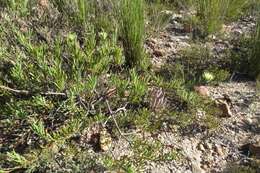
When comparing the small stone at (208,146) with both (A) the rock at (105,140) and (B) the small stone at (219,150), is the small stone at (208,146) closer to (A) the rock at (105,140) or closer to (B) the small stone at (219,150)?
(B) the small stone at (219,150)

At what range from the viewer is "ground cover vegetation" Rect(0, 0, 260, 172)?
2.25 metres

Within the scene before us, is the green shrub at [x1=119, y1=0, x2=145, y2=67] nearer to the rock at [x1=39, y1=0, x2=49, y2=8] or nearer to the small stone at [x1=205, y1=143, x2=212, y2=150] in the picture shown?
the rock at [x1=39, y1=0, x2=49, y2=8]

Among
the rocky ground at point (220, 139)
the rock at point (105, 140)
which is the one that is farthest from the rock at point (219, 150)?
the rock at point (105, 140)

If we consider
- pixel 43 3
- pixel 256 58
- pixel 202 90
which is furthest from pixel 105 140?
pixel 256 58

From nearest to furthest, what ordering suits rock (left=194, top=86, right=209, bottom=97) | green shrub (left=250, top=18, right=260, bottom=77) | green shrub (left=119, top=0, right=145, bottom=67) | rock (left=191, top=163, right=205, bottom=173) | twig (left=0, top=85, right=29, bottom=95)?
twig (left=0, top=85, right=29, bottom=95), rock (left=191, top=163, right=205, bottom=173), green shrub (left=119, top=0, right=145, bottom=67), rock (left=194, top=86, right=209, bottom=97), green shrub (left=250, top=18, right=260, bottom=77)

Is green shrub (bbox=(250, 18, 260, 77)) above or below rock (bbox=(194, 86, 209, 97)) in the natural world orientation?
above

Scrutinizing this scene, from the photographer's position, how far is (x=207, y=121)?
9.02ft

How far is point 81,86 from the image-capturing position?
7.41ft

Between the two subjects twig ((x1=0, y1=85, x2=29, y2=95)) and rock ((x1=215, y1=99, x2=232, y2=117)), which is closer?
twig ((x1=0, y1=85, x2=29, y2=95))

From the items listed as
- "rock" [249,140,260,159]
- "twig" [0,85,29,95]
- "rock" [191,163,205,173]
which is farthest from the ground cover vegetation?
"rock" [249,140,260,159]

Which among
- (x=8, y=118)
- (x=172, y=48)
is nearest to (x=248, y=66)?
(x=172, y=48)

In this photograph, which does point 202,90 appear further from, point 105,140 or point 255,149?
point 105,140

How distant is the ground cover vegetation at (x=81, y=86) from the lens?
2250mm

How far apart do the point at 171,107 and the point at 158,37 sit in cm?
99
